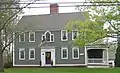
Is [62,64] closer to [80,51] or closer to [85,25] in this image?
[80,51]

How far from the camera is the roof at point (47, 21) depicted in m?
51.7

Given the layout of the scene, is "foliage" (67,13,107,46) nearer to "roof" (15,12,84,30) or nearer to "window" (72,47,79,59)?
"window" (72,47,79,59)

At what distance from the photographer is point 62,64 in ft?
165

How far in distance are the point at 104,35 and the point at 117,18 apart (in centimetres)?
188

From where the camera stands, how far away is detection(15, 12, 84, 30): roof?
51.7 meters

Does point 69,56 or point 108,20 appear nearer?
point 108,20

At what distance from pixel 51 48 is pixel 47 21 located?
5157 millimetres

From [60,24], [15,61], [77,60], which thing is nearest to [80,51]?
[77,60]

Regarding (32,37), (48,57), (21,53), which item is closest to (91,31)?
(48,57)

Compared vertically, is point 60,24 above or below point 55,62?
above

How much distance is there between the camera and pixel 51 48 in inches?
1996

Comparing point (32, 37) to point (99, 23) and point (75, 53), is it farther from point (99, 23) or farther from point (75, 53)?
point (99, 23)

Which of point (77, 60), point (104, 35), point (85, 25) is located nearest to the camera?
point (104, 35)

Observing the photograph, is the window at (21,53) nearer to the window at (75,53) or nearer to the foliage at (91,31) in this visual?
the window at (75,53)
